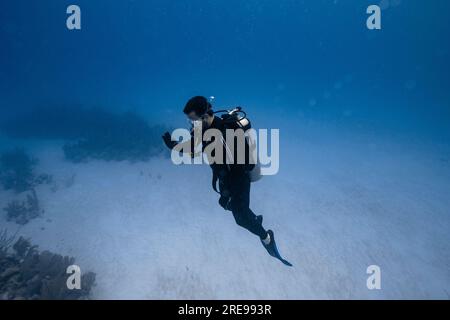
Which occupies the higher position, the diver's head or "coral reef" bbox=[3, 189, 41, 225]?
the diver's head

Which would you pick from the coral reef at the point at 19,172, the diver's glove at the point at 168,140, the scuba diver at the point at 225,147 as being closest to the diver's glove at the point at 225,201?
the scuba diver at the point at 225,147

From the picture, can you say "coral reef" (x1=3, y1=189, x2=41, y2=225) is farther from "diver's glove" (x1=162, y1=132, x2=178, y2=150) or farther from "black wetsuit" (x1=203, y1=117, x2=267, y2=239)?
"black wetsuit" (x1=203, y1=117, x2=267, y2=239)

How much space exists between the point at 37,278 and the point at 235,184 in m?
5.74

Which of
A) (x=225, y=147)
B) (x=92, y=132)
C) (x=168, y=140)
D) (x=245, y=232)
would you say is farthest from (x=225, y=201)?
(x=92, y=132)

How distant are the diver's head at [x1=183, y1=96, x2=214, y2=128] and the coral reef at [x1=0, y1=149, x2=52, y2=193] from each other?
36.5 ft

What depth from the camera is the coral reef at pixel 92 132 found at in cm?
1502

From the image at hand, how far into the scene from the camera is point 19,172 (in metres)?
13.3

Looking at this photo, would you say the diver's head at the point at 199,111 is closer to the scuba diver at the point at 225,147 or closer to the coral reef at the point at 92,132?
the scuba diver at the point at 225,147

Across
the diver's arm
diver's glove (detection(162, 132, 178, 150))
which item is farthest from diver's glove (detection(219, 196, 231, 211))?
diver's glove (detection(162, 132, 178, 150))

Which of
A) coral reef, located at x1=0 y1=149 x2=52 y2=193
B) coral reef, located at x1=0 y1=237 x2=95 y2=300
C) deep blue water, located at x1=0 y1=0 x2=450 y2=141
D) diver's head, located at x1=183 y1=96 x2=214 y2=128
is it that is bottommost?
coral reef, located at x1=0 y1=237 x2=95 y2=300

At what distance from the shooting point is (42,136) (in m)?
18.9

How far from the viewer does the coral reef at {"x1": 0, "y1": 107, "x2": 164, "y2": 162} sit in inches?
591
